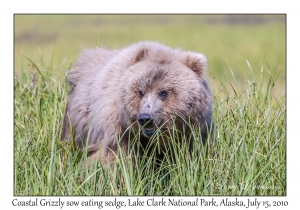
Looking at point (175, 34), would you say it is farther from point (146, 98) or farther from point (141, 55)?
point (146, 98)

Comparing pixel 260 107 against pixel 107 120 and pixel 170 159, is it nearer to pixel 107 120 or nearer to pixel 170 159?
pixel 170 159

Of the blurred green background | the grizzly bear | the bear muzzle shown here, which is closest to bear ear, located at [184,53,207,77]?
the grizzly bear

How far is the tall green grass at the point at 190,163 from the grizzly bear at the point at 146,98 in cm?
20

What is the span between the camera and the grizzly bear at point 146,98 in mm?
5363

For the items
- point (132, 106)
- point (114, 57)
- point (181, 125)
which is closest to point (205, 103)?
point (181, 125)

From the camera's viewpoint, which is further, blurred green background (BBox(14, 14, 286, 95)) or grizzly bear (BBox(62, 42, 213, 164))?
blurred green background (BBox(14, 14, 286, 95))

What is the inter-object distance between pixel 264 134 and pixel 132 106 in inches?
50.1

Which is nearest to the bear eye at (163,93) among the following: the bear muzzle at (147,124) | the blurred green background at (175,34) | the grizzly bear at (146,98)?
the grizzly bear at (146,98)

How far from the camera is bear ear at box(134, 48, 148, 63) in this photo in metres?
5.60

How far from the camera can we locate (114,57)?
5.96 meters

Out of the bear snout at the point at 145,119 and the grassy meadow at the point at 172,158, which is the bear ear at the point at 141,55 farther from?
the grassy meadow at the point at 172,158

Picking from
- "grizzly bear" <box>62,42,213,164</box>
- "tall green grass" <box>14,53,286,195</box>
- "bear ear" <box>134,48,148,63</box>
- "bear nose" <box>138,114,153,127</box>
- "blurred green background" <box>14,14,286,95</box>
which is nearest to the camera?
"tall green grass" <box>14,53,286,195</box>

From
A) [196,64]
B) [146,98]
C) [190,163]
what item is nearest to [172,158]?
[190,163]

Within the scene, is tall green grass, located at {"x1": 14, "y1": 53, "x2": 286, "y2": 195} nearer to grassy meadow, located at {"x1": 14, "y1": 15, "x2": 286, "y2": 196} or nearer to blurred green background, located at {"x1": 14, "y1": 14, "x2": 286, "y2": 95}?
grassy meadow, located at {"x1": 14, "y1": 15, "x2": 286, "y2": 196}
